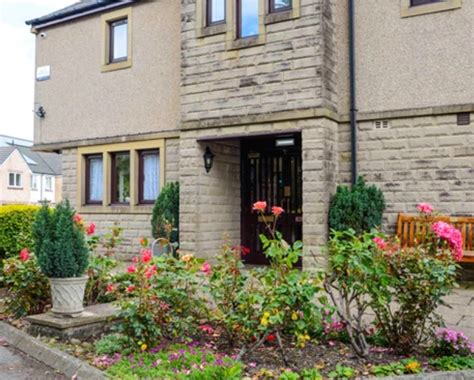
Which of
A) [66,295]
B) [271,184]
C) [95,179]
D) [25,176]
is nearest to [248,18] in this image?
[271,184]

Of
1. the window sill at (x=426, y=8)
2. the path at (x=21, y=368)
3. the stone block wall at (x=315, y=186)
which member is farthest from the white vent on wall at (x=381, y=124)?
the path at (x=21, y=368)

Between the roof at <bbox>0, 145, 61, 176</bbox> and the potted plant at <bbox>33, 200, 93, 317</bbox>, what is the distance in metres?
40.3

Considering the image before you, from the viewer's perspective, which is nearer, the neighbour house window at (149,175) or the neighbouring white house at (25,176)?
the neighbour house window at (149,175)

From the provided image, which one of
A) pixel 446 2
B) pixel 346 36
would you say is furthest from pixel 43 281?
pixel 446 2

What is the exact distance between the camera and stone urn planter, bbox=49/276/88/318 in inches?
193

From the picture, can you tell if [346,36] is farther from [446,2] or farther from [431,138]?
[431,138]

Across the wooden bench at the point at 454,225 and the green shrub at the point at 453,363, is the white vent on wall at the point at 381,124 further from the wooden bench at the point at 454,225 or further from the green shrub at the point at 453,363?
the green shrub at the point at 453,363

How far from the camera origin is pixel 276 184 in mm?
10070

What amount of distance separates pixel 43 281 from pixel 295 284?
307 centimetres

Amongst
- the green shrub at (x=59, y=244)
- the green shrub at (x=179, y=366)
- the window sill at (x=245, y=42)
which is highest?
the window sill at (x=245, y=42)

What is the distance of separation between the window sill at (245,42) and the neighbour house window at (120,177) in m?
3.89

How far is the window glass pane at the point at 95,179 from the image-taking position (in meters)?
11.9

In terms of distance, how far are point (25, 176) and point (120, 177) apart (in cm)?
3753

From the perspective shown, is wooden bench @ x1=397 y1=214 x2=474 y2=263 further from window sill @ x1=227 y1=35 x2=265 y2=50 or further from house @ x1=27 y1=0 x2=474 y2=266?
window sill @ x1=227 y1=35 x2=265 y2=50
